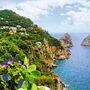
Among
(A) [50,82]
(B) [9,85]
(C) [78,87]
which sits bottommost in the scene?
(C) [78,87]

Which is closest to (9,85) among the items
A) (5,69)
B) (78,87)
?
(5,69)

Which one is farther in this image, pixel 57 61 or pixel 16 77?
pixel 57 61

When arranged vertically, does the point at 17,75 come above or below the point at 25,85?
above

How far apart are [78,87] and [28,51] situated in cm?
1276

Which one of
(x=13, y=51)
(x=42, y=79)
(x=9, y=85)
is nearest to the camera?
(x=9, y=85)

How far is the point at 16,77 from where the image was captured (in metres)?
5.16

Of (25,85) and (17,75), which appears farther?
(17,75)

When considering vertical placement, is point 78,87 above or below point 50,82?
below

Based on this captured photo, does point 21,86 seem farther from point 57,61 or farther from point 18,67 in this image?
point 57,61

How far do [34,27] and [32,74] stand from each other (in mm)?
127703

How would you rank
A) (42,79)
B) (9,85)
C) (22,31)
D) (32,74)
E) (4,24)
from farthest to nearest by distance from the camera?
(4,24) → (22,31) → (42,79) → (9,85) → (32,74)

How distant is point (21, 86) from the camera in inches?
198

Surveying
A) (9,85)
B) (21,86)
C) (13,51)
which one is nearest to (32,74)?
(21,86)

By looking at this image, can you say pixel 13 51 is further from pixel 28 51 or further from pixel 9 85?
pixel 9 85
